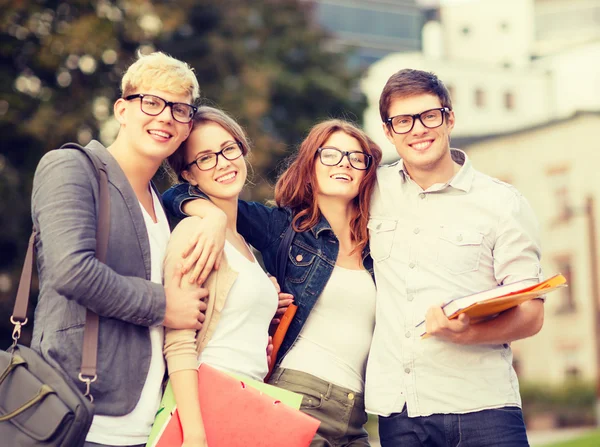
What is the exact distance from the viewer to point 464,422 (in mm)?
4062

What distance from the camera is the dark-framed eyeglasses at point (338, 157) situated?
4535mm

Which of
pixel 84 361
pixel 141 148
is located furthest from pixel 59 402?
pixel 141 148

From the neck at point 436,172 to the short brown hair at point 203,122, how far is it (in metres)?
0.81

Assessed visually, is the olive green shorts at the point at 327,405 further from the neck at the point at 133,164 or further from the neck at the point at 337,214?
the neck at the point at 133,164

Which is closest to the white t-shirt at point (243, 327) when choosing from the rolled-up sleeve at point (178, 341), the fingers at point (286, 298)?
the rolled-up sleeve at point (178, 341)

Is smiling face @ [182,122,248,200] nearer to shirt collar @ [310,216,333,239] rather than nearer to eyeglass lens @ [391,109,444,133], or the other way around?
shirt collar @ [310,216,333,239]

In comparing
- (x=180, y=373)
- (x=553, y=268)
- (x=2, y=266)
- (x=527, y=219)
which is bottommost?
(x=553, y=268)

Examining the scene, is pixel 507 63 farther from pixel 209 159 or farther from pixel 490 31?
pixel 209 159

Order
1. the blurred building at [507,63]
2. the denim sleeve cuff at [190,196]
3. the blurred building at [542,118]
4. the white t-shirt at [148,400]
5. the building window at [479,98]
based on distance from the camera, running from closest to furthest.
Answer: the white t-shirt at [148,400] → the denim sleeve cuff at [190,196] → the blurred building at [542,118] → the blurred building at [507,63] → the building window at [479,98]

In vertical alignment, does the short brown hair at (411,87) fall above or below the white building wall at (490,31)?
below

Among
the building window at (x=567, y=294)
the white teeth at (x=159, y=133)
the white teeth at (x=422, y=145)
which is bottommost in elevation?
the building window at (x=567, y=294)

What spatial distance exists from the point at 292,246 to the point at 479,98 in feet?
177

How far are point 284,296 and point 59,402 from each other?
1.30 m

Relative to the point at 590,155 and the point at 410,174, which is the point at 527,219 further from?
the point at 590,155
